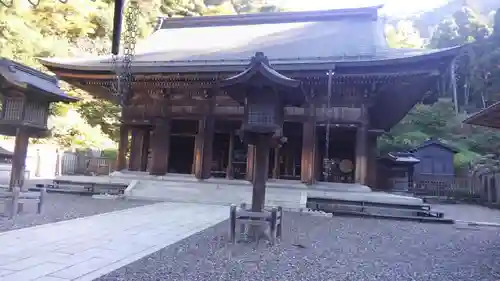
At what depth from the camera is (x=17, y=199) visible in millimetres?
6727

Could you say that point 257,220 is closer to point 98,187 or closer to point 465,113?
point 98,187

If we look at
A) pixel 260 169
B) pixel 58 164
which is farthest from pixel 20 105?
pixel 58 164

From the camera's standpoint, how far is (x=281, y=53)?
1327cm

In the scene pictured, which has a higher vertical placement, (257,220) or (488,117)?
(488,117)

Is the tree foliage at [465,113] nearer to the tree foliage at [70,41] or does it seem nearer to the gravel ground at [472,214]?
the gravel ground at [472,214]

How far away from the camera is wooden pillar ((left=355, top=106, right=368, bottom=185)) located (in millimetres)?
11406

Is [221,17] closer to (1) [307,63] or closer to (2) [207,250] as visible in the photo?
(1) [307,63]

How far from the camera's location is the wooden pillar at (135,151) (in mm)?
14680

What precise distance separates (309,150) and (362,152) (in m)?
1.69

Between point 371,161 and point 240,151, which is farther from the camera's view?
point 240,151

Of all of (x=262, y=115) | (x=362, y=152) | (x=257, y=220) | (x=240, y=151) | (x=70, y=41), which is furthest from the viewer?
(x=70, y=41)

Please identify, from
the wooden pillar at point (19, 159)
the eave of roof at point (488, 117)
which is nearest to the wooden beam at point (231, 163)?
the wooden pillar at point (19, 159)

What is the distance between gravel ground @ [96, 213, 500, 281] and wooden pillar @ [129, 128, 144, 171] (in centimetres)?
858

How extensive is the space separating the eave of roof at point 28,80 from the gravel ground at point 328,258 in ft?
16.6
